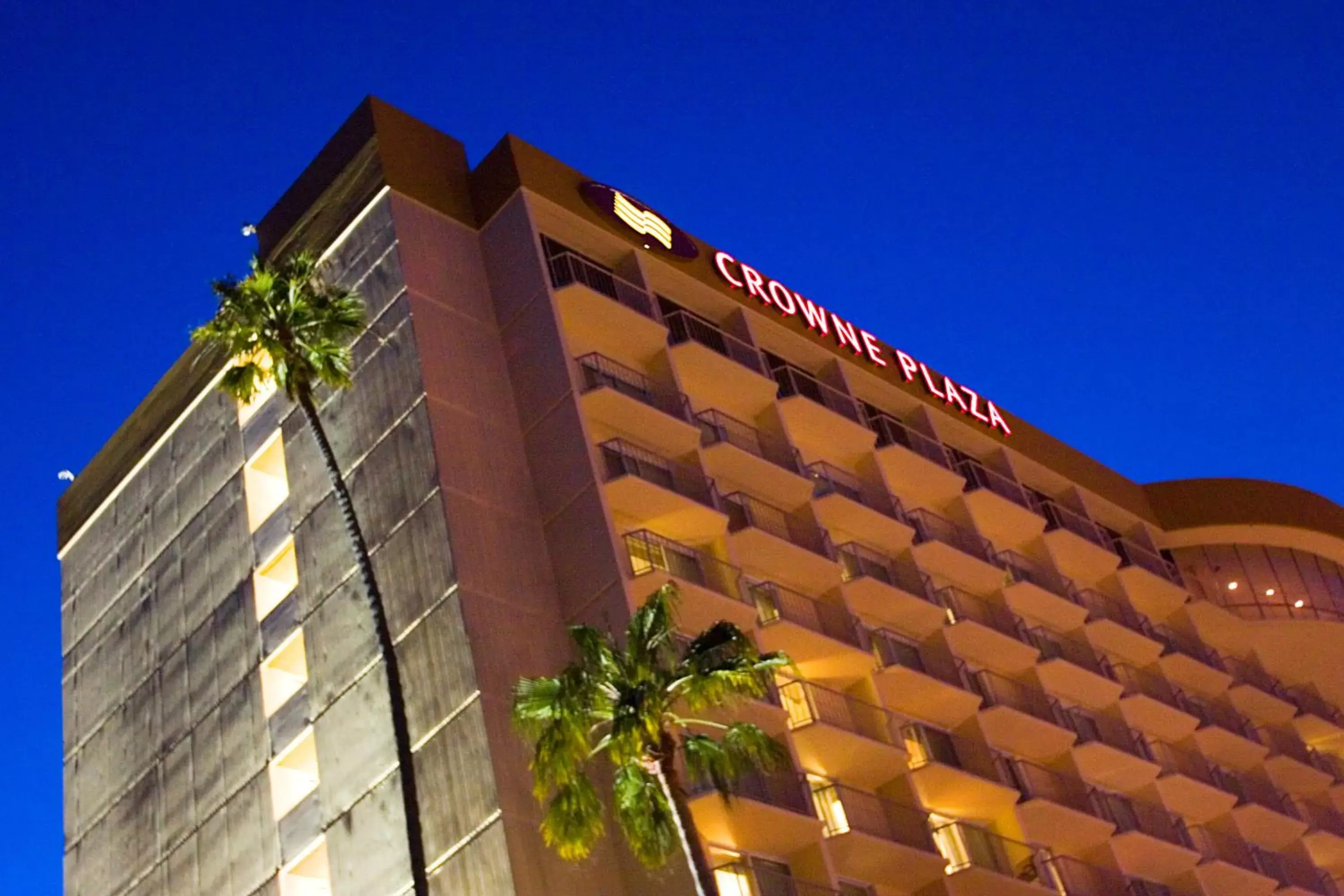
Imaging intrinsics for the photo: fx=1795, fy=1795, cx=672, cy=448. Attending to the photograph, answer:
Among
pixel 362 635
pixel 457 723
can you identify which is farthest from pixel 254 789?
pixel 457 723

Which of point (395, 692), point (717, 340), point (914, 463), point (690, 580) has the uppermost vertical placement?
point (717, 340)

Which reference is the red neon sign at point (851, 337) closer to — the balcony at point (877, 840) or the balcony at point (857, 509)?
the balcony at point (857, 509)

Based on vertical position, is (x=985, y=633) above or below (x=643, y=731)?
above

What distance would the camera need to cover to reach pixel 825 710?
183ft

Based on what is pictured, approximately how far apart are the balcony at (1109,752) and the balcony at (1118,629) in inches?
141

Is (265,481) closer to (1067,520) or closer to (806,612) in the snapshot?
(806,612)

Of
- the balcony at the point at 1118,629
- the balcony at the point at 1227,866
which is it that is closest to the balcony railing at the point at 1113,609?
the balcony at the point at 1118,629

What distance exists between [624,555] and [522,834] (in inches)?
350

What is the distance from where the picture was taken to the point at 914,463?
6694 centimetres

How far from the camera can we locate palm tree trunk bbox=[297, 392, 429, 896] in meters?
37.9

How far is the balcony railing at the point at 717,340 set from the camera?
2411 inches

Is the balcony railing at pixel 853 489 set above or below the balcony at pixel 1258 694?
above

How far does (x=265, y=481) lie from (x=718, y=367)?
15709mm

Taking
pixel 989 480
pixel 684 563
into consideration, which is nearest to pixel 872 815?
pixel 684 563
